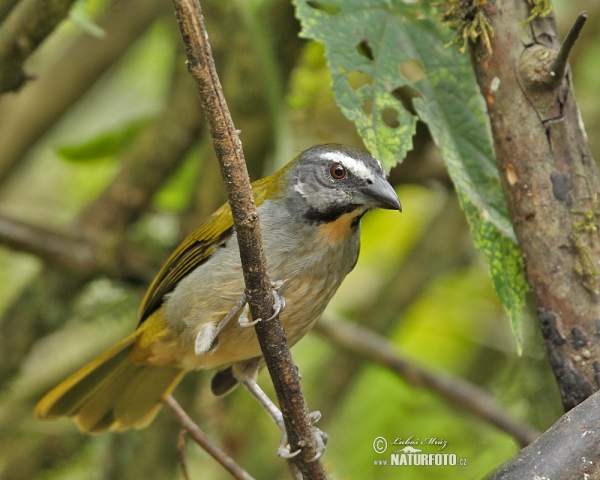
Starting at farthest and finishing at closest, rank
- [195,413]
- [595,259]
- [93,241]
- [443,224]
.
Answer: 1. [443,224]
2. [195,413]
3. [93,241]
4. [595,259]

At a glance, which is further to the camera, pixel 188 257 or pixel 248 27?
pixel 248 27

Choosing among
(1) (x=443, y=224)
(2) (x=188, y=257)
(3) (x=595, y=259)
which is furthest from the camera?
(1) (x=443, y=224)

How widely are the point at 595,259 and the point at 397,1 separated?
131cm

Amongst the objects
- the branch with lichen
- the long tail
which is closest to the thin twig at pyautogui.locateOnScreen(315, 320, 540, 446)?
the long tail

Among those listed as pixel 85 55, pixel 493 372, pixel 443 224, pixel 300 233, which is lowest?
pixel 493 372

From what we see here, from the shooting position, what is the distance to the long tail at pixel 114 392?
12.4ft

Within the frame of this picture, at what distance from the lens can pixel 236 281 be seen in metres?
3.24

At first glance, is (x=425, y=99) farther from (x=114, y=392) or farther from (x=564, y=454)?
(x=114, y=392)

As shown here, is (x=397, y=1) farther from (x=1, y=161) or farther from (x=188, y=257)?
A: (x=1, y=161)

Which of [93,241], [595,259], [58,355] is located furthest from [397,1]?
[58,355]

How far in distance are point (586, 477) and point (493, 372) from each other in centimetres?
337

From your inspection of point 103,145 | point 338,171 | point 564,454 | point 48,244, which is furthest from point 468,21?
point 48,244

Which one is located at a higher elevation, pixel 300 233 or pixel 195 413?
pixel 300 233

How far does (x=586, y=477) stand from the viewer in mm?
2176
